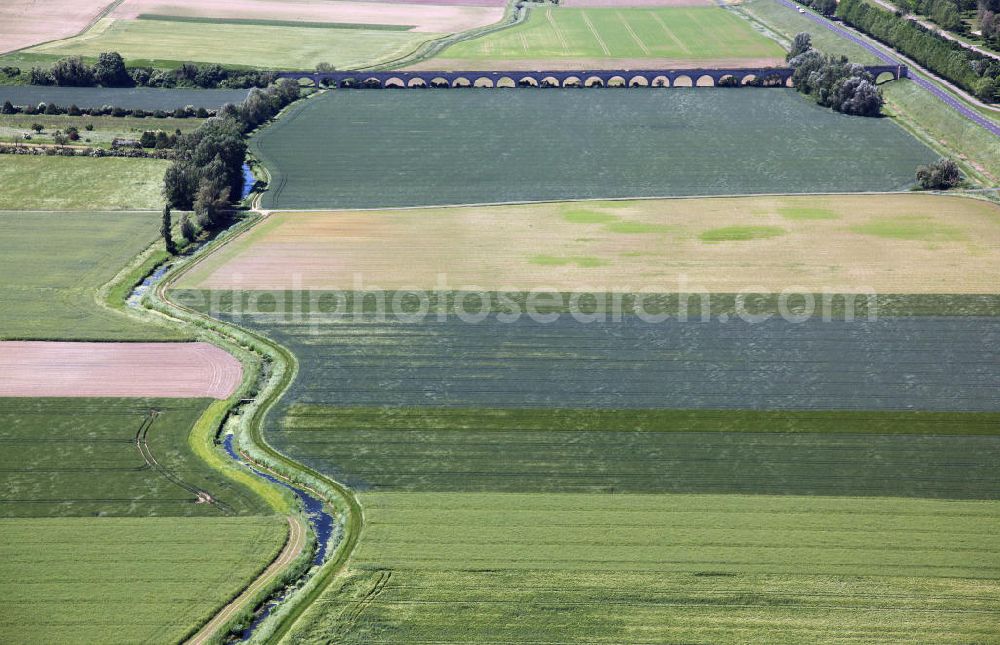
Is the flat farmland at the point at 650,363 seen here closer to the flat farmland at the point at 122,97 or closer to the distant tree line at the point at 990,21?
the flat farmland at the point at 122,97

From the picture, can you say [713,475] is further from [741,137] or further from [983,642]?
[741,137]

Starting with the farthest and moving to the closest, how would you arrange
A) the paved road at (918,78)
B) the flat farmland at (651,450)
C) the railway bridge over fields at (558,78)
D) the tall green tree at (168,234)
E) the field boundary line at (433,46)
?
the field boundary line at (433,46) < the railway bridge over fields at (558,78) < the paved road at (918,78) < the tall green tree at (168,234) < the flat farmland at (651,450)

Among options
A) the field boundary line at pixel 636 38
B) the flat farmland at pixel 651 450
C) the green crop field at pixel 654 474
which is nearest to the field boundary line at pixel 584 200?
the green crop field at pixel 654 474

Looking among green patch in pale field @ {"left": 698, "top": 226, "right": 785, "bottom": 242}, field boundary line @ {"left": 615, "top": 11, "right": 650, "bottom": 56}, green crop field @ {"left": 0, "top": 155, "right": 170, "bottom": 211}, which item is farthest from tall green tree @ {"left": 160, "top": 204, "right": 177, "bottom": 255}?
field boundary line @ {"left": 615, "top": 11, "right": 650, "bottom": 56}

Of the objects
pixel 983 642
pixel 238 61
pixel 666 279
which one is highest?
pixel 238 61

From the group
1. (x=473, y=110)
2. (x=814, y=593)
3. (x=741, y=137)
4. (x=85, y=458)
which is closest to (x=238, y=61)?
(x=473, y=110)

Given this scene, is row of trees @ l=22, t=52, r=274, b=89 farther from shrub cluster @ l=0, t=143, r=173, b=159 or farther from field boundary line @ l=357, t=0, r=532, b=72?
shrub cluster @ l=0, t=143, r=173, b=159

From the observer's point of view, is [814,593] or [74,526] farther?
[74,526]
